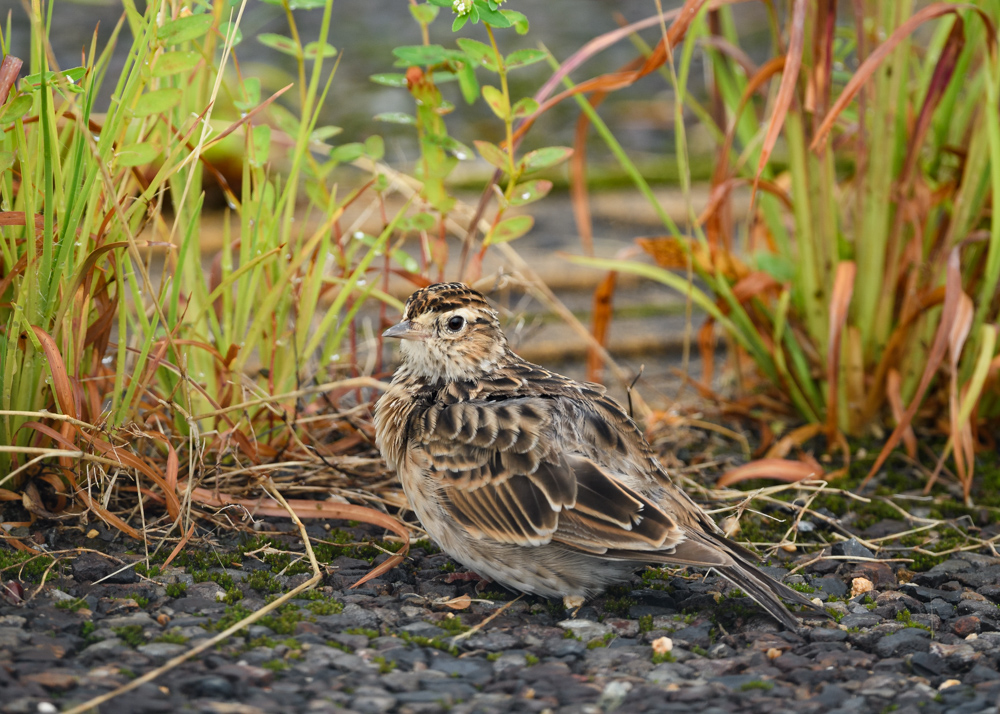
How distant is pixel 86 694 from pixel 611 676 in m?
1.20

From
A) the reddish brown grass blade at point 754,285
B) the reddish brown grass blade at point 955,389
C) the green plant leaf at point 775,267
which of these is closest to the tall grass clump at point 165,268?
the reddish brown grass blade at point 754,285

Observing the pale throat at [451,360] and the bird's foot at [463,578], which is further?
the pale throat at [451,360]

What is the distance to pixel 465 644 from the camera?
2666 mm

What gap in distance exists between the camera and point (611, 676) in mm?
2502

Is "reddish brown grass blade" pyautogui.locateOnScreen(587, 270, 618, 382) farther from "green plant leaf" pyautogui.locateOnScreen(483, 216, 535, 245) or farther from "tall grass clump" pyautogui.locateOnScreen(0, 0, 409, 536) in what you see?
"tall grass clump" pyautogui.locateOnScreen(0, 0, 409, 536)

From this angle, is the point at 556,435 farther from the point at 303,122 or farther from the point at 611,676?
the point at 303,122

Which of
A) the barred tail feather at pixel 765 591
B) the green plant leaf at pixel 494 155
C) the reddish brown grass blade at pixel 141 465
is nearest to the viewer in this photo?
the barred tail feather at pixel 765 591

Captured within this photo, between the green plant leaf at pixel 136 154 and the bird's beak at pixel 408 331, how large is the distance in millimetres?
883

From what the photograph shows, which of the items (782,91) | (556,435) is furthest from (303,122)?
(782,91)

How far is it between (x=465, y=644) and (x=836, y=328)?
6.76 ft

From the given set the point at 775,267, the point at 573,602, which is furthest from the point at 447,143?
the point at 573,602

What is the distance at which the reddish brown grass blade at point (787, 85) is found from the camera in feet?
11.3

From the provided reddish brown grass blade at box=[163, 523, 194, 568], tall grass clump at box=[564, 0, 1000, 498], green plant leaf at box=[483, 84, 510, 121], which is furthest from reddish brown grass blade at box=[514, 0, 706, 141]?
reddish brown grass blade at box=[163, 523, 194, 568]

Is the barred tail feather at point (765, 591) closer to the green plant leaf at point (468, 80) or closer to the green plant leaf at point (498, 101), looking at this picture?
the green plant leaf at point (498, 101)
